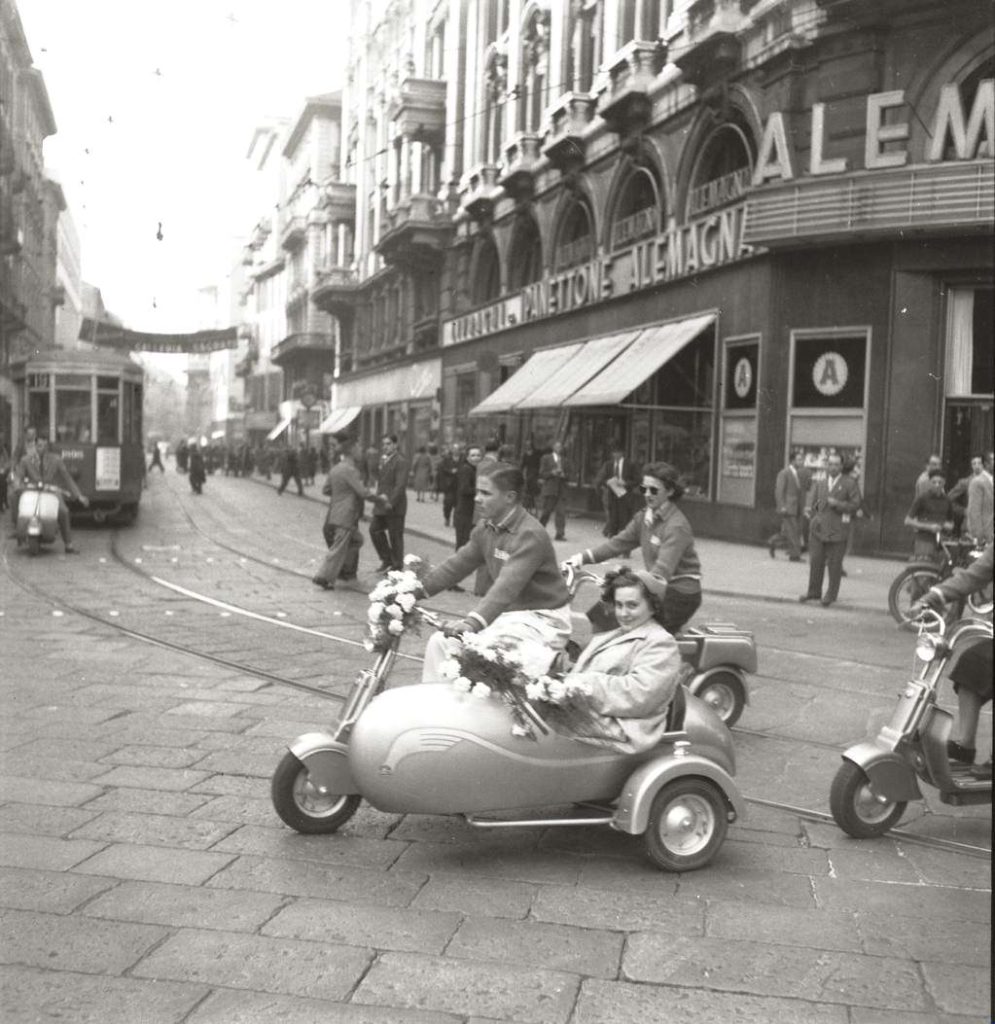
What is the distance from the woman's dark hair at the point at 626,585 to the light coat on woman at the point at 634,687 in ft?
0.26

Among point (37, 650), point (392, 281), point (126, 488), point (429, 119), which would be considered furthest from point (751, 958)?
point (392, 281)

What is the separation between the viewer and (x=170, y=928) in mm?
3781

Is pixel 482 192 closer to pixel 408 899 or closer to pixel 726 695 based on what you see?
pixel 726 695

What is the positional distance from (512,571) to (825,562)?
26.4ft

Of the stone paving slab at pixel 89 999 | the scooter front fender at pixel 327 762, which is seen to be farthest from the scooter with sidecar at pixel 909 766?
the stone paving slab at pixel 89 999

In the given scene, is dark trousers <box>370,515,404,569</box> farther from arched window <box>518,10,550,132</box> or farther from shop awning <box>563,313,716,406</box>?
arched window <box>518,10,550,132</box>

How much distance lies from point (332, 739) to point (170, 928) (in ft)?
3.63

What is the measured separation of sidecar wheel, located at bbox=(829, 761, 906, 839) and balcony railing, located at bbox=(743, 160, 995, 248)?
12.1 m

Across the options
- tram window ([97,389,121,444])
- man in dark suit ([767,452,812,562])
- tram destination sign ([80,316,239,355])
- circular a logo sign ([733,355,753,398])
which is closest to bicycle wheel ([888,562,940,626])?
man in dark suit ([767,452,812,562])

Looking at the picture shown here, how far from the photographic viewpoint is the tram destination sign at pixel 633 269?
1903cm

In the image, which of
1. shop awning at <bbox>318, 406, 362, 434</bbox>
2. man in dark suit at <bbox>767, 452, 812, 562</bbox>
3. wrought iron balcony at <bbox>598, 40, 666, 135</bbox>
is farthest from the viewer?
shop awning at <bbox>318, 406, 362, 434</bbox>

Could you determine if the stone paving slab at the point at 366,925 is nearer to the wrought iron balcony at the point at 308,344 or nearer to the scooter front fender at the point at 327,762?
the scooter front fender at the point at 327,762

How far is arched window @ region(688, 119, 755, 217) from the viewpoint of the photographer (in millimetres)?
18938

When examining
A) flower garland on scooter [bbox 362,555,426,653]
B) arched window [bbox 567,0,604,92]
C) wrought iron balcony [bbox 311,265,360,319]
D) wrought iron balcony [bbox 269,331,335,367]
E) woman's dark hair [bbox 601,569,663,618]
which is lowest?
flower garland on scooter [bbox 362,555,426,653]
